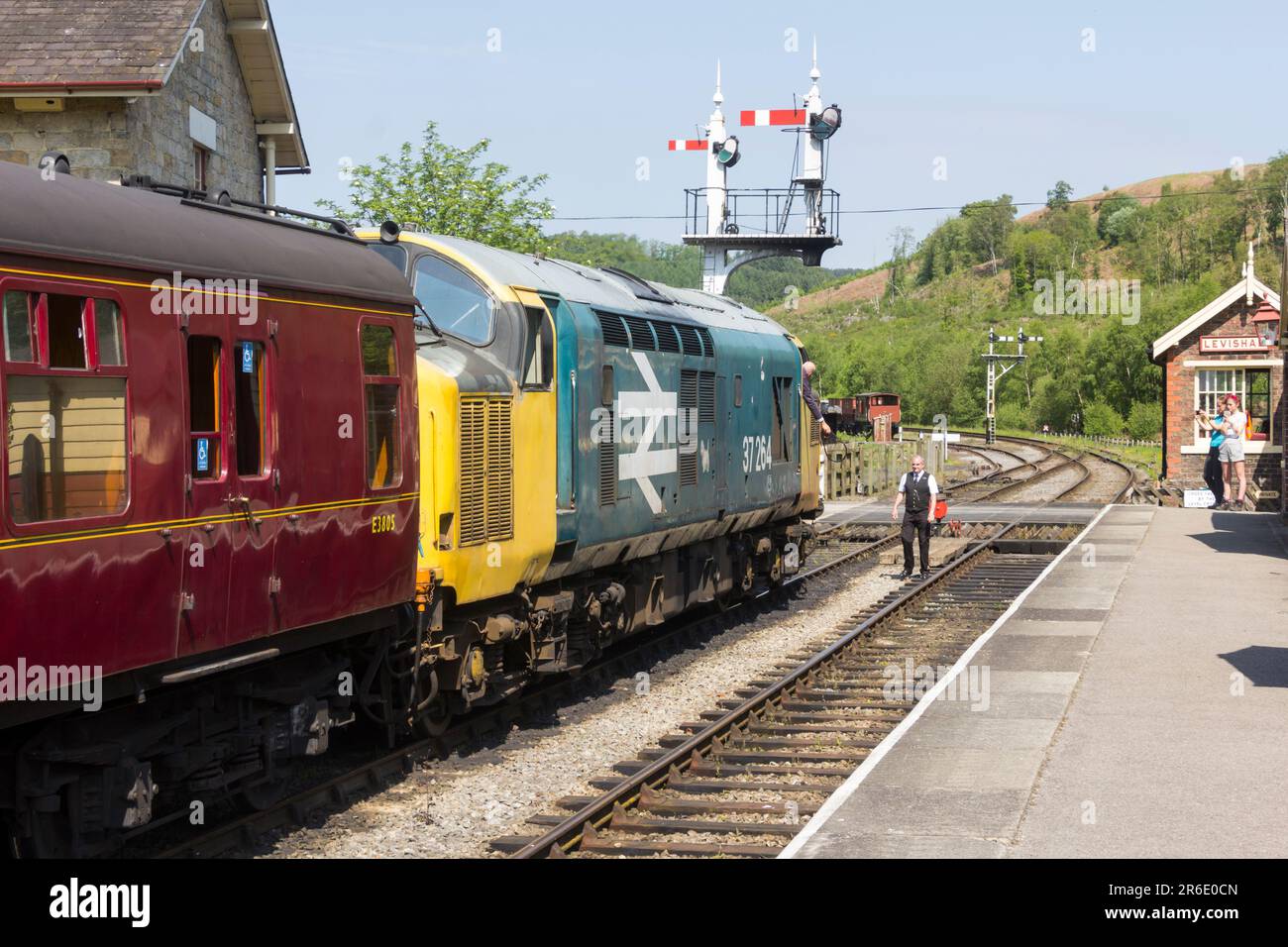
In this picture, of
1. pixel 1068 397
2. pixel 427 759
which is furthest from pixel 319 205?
pixel 1068 397

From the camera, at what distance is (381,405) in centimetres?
941

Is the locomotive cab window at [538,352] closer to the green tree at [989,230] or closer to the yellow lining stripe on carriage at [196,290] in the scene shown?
the yellow lining stripe on carriage at [196,290]

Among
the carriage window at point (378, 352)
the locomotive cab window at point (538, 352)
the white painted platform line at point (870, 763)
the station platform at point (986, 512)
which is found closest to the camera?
the white painted platform line at point (870, 763)

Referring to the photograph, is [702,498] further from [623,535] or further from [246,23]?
[246,23]

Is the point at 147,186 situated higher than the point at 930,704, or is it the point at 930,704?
the point at 147,186

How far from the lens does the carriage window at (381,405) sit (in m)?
9.26

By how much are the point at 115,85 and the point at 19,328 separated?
1061cm

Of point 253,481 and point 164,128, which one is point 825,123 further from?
point 253,481

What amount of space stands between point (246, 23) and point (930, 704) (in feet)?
45.6

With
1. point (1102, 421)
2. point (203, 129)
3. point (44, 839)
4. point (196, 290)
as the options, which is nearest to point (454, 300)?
point (196, 290)

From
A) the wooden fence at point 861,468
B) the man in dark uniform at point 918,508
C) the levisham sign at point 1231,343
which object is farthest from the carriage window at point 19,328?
the levisham sign at point 1231,343

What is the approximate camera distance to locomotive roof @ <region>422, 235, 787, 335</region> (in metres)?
11.4

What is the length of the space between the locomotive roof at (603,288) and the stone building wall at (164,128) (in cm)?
518

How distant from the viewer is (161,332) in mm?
7270
